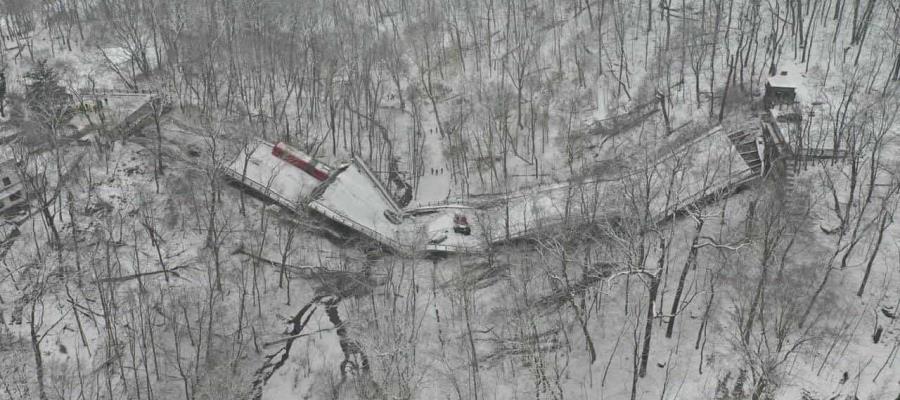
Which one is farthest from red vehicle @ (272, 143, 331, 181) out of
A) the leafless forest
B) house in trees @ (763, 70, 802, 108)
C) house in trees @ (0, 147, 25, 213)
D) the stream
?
house in trees @ (763, 70, 802, 108)

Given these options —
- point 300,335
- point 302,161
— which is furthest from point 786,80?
point 300,335

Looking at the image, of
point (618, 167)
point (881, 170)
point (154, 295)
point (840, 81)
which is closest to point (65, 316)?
point (154, 295)

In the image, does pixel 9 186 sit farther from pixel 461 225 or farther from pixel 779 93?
pixel 779 93

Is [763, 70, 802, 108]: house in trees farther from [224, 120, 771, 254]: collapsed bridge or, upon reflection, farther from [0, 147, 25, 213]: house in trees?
[0, 147, 25, 213]: house in trees

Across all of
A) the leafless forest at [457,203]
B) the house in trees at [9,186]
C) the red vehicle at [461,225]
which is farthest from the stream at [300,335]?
the house in trees at [9,186]

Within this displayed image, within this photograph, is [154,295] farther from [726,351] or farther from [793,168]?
[793,168]

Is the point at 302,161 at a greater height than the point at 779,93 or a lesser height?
lesser
